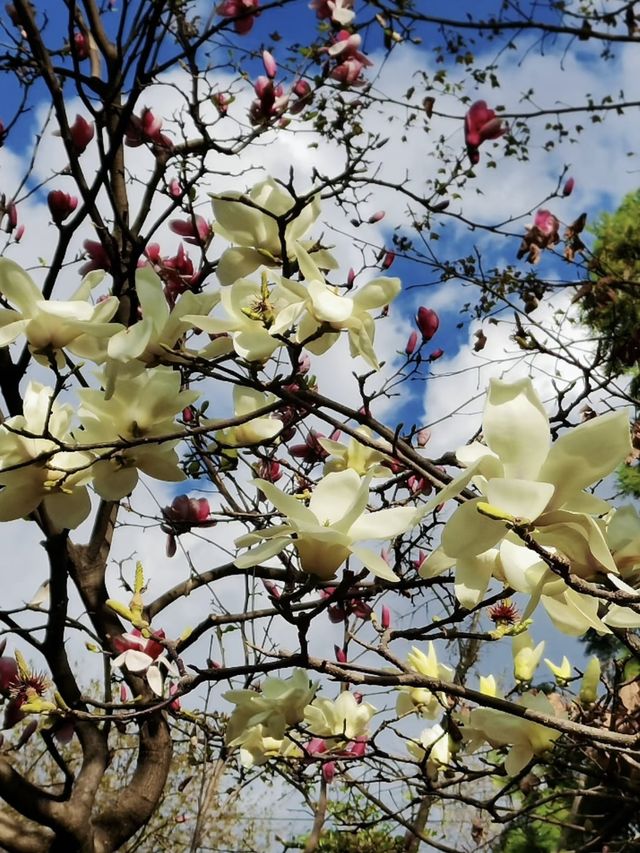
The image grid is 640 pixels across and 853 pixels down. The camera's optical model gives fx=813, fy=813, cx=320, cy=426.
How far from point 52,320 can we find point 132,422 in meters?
0.12


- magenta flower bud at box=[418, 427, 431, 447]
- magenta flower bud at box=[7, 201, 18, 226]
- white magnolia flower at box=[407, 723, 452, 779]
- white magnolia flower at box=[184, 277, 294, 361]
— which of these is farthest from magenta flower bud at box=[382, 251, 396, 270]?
white magnolia flower at box=[184, 277, 294, 361]

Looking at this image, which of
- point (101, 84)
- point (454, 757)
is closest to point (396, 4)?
point (101, 84)

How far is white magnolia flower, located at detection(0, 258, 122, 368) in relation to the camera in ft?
2.43

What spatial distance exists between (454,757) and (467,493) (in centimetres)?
85

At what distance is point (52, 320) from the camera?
2.49 ft

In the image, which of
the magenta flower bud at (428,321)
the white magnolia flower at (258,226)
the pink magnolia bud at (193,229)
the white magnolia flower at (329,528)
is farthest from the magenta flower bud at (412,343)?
the white magnolia flower at (329,528)

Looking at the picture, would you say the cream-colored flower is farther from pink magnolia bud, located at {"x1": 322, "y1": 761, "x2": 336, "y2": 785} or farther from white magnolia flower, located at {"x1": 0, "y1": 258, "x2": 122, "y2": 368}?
pink magnolia bud, located at {"x1": 322, "y1": 761, "x2": 336, "y2": 785}

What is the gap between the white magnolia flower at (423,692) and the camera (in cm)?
133

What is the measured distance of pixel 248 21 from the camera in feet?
7.45

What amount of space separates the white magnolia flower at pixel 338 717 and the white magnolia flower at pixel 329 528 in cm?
66

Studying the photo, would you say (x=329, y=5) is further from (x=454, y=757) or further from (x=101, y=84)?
(x=454, y=757)

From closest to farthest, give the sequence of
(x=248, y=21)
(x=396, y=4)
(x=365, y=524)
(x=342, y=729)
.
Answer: (x=365, y=524) < (x=342, y=729) < (x=248, y=21) < (x=396, y=4)

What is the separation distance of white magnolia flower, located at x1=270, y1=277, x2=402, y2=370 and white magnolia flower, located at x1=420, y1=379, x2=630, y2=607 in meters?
0.28

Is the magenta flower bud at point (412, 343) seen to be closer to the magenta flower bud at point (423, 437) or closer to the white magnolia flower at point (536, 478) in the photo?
the magenta flower bud at point (423, 437)
